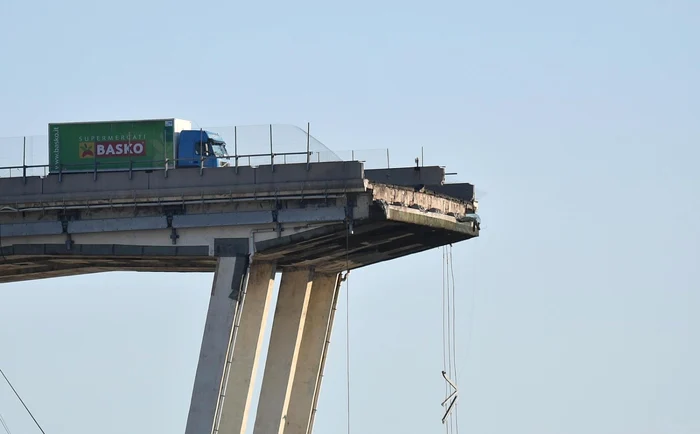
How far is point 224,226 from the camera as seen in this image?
10250cm

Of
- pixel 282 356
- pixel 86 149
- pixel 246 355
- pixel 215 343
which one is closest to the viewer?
pixel 215 343

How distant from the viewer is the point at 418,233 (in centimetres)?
10825

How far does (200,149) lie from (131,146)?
3564mm

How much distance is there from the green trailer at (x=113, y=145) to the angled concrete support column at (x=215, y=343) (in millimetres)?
6347

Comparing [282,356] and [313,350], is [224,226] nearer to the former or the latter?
[282,356]

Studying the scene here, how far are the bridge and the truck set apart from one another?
1.42 meters

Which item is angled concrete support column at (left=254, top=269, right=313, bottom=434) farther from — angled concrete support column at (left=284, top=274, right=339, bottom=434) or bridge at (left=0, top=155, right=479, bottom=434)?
angled concrete support column at (left=284, top=274, right=339, bottom=434)

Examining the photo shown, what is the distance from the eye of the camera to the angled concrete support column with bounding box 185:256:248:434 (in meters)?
102

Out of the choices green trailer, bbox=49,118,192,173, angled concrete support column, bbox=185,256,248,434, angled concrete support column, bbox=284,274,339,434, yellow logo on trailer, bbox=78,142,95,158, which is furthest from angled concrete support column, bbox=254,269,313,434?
yellow logo on trailer, bbox=78,142,95,158

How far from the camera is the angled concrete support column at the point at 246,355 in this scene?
104 metres

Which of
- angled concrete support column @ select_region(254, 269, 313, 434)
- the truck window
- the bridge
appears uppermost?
the truck window

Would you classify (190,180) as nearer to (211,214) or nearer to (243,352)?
(211,214)

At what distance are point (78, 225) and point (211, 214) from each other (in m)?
7.08

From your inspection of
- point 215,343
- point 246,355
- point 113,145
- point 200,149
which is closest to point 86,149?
point 113,145
